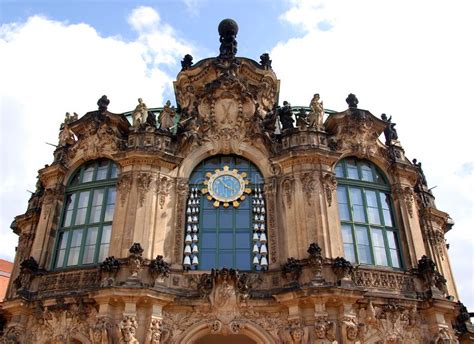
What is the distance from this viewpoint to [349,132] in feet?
70.6

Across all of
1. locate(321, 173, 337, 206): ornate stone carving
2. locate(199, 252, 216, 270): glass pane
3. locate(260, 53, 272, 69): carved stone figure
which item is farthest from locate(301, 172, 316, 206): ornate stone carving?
locate(260, 53, 272, 69): carved stone figure

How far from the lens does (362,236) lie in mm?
19375

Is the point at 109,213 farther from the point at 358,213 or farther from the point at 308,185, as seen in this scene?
the point at 358,213

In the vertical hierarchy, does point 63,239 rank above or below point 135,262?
above

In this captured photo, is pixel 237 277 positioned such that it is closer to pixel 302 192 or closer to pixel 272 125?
pixel 302 192

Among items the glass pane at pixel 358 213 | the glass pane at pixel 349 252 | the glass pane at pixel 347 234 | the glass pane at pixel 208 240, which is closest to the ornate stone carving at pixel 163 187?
the glass pane at pixel 208 240

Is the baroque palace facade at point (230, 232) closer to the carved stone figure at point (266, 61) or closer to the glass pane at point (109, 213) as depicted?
the glass pane at point (109, 213)

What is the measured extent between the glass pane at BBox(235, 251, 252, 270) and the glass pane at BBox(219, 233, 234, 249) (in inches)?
18.1

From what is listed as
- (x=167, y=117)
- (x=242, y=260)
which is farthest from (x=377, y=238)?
(x=167, y=117)

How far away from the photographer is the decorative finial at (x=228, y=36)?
82.9ft

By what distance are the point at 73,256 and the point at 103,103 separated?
7.23 meters

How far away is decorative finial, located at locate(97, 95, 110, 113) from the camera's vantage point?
73.0ft

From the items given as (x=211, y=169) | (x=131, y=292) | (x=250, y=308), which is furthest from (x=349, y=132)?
(x=131, y=292)

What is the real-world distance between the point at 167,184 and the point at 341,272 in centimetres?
759
